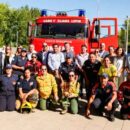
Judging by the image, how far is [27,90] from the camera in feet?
33.0

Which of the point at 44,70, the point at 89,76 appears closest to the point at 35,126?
the point at 44,70

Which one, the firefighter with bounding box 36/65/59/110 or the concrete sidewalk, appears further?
the firefighter with bounding box 36/65/59/110

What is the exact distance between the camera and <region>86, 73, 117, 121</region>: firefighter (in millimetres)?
9242

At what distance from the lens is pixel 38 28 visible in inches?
607

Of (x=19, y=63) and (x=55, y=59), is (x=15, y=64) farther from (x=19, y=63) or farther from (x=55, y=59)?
(x=55, y=59)

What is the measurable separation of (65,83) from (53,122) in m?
1.57

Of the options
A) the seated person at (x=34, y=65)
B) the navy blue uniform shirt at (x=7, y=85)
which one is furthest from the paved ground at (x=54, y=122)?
the seated person at (x=34, y=65)

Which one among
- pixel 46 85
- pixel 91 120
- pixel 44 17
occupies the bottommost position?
pixel 91 120

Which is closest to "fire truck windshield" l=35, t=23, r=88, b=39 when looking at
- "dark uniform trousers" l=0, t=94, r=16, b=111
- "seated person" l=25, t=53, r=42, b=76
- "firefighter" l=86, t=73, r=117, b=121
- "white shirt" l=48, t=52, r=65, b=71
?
"white shirt" l=48, t=52, r=65, b=71

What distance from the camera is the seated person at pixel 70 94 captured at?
9812mm

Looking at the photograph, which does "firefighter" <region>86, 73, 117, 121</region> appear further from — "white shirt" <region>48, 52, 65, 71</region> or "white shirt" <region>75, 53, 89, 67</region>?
"white shirt" <region>48, 52, 65, 71</region>

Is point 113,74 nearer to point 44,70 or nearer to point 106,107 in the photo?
point 106,107

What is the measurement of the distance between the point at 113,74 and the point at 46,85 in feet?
5.70

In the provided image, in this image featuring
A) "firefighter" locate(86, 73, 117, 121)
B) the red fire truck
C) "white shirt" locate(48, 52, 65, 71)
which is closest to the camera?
"firefighter" locate(86, 73, 117, 121)
